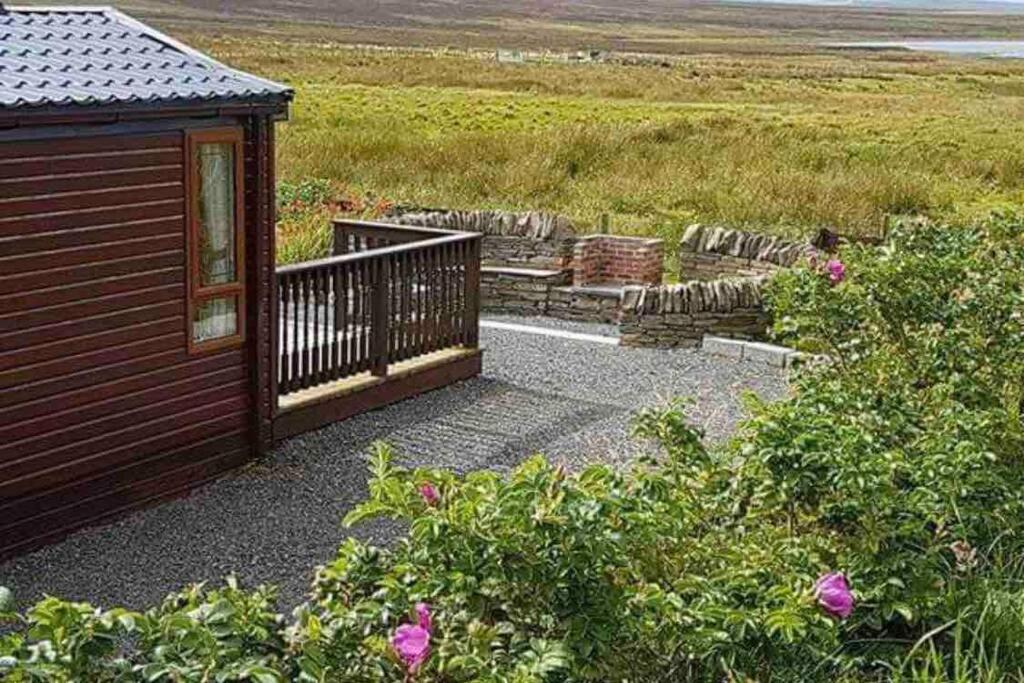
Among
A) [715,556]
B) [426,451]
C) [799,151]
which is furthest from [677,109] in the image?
[715,556]

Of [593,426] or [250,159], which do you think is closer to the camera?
[250,159]

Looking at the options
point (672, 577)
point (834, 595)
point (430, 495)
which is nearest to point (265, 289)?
point (672, 577)

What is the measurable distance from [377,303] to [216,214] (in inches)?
86.7

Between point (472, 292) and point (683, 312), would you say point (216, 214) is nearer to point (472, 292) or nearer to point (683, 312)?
point (472, 292)

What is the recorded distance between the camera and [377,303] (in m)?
10.8

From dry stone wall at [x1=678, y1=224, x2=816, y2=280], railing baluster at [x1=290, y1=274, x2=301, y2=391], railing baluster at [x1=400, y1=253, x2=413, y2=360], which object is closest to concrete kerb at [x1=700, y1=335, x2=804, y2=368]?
dry stone wall at [x1=678, y1=224, x2=816, y2=280]

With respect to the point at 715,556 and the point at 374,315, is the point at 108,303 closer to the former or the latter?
the point at 374,315

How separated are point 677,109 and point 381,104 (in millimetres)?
9684

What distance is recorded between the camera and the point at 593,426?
10516mm

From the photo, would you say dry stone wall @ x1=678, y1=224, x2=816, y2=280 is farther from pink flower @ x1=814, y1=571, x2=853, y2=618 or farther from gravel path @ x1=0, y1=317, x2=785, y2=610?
pink flower @ x1=814, y1=571, x2=853, y2=618

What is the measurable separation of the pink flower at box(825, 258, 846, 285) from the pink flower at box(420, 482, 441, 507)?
4.55m

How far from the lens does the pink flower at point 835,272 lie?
7.86m

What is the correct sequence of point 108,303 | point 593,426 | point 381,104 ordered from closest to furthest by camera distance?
1. point 108,303
2. point 593,426
3. point 381,104

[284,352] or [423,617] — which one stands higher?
[423,617]
